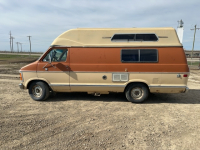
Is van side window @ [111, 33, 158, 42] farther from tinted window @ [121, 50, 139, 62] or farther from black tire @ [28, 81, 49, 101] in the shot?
black tire @ [28, 81, 49, 101]

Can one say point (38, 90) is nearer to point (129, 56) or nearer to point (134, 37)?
point (129, 56)

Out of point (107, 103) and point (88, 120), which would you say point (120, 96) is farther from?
point (88, 120)

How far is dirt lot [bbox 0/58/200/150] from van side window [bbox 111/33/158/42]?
94.4 inches

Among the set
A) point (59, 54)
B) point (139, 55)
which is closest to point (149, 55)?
point (139, 55)

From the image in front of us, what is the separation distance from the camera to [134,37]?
534 cm

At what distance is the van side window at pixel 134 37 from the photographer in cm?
529

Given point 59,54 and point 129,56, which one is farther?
point 59,54

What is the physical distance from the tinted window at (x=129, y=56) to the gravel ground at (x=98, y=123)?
1667 millimetres

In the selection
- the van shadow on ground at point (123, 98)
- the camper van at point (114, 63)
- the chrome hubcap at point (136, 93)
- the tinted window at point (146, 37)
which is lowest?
the van shadow on ground at point (123, 98)

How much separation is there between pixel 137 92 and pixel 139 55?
1.40 m

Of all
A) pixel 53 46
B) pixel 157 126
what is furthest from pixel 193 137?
pixel 53 46

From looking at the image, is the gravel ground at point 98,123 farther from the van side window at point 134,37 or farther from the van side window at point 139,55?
the van side window at point 134,37

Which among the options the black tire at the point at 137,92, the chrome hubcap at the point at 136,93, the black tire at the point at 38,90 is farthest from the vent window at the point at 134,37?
the black tire at the point at 38,90

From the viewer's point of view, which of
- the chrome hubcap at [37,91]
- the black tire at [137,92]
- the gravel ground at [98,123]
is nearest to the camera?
the gravel ground at [98,123]
